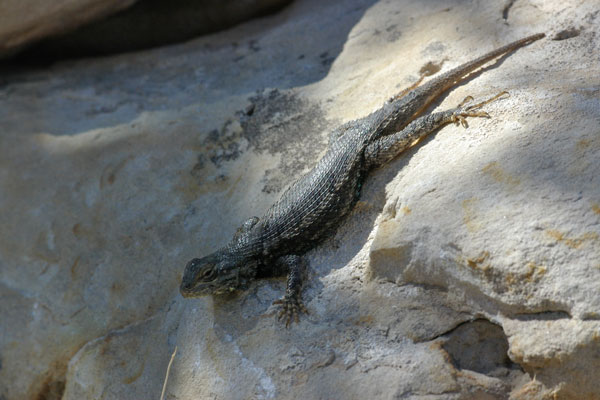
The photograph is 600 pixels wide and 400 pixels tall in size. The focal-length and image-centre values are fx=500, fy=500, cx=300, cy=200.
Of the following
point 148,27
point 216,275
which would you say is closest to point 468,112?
point 216,275

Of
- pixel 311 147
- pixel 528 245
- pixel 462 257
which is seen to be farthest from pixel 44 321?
pixel 528 245

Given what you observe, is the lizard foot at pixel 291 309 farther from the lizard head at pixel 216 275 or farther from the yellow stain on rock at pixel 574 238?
the yellow stain on rock at pixel 574 238

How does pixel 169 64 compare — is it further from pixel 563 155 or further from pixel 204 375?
pixel 563 155

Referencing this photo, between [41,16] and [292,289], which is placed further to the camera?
[41,16]

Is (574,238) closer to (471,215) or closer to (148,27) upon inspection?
(471,215)

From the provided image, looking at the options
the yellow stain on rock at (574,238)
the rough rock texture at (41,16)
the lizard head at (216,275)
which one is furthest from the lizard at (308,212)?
the rough rock texture at (41,16)

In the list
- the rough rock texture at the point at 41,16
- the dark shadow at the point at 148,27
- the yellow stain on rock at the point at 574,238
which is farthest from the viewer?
the dark shadow at the point at 148,27
